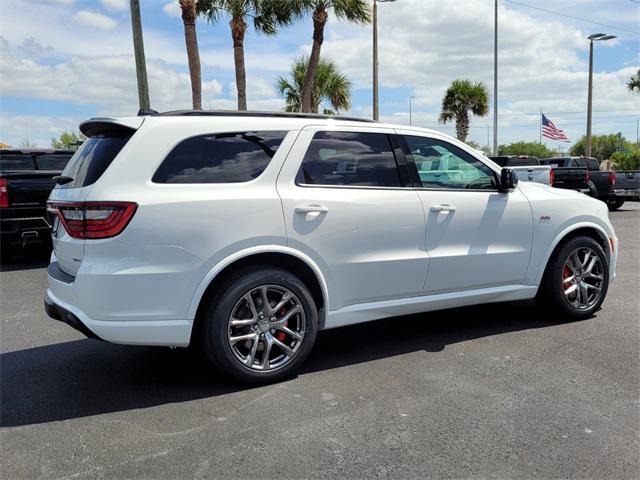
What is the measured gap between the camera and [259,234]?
3.86 m

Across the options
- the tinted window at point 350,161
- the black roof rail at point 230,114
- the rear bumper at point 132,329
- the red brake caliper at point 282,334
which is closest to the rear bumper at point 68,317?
the rear bumper at point 132,329

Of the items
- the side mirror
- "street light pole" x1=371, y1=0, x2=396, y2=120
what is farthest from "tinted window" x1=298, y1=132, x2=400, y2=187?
"street light pole" x1=371, y1=0, x2=396, y2=120

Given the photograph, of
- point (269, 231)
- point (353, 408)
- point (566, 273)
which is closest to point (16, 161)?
point (269, 231)

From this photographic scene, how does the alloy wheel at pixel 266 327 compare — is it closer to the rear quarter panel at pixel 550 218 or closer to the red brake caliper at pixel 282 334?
the red brake caliper at pixel 282 334

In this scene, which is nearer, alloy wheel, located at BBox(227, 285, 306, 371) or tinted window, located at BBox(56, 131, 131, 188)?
tinted window, located at BBox(56, 131, 131, 188)

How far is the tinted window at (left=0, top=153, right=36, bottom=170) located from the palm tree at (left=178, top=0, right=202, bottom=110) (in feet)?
22.1

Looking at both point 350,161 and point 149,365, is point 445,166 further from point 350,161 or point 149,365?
point 149,365

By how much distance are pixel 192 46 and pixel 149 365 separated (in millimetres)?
12748

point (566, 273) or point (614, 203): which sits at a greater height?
point (566, 273)

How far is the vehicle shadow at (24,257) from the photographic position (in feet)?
30.1

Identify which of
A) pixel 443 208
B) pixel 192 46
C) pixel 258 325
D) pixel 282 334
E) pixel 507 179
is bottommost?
pixel 282 334

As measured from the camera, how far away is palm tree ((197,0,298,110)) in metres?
16.8

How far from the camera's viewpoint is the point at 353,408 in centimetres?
360

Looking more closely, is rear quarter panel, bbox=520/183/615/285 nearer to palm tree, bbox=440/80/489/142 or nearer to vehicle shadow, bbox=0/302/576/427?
vehicle shadow, bbox=0/302/576/427
